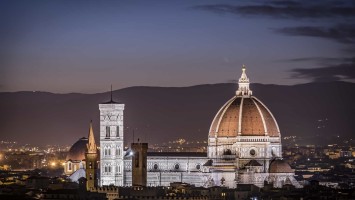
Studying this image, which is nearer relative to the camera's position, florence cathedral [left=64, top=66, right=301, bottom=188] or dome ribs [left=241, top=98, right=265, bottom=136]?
florence cathedral [left=64, top=66, right=301, bottom=188]

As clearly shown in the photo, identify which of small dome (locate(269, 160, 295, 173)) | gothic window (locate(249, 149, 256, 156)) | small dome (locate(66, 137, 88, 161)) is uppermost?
small dome (locate(66, 137, 88, 161))

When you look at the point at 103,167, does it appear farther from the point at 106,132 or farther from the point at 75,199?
the point at 75,199

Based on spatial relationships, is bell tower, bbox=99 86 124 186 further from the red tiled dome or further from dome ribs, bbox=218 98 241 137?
dome ribs, bbox=218 98 241 137

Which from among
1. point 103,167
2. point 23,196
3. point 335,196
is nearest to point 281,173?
point 103,167

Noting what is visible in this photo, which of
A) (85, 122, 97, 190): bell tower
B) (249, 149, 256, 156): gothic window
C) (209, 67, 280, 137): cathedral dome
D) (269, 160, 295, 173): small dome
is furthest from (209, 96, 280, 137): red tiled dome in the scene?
(85, 122, 97, 190): bell tower

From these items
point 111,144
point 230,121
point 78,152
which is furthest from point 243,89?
point 78,152

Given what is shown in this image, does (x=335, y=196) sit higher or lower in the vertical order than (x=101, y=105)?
lower

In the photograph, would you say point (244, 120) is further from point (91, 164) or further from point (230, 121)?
point (91, 164)

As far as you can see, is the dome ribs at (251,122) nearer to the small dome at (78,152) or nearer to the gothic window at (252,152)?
the gothic window at (252,152)

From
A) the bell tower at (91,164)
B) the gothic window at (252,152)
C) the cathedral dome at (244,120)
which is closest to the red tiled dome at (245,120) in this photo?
the cathedral dome at (244,120)
